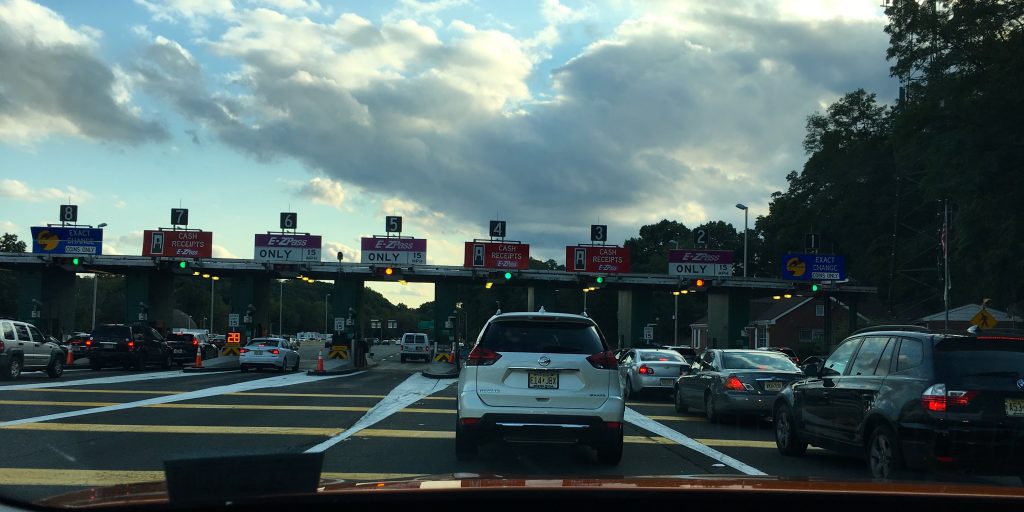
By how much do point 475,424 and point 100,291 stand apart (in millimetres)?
154104

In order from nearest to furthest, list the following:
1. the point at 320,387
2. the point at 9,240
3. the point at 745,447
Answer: the point at 745,447 → the point at 320,387 → the point at 9,240

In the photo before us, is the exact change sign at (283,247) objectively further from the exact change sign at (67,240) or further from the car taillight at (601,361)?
the car taillight at (601,361)

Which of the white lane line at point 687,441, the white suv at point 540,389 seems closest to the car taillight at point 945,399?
the white lane line at point 687,441

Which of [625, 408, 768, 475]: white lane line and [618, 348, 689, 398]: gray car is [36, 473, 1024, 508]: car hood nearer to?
[625, 408, 768, 475]: white lane line

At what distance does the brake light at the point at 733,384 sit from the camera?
51.8 ft


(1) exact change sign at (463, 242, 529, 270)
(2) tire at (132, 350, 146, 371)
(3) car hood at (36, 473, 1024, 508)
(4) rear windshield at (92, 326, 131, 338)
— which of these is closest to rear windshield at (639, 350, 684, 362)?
(3) car hood at (36, 473, 1024, 508)

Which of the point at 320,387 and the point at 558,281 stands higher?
the point at 558,281

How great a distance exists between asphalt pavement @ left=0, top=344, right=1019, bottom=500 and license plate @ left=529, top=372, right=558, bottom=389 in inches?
35.0

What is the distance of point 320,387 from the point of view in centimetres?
2438

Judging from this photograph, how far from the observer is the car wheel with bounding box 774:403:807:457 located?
11734 mm

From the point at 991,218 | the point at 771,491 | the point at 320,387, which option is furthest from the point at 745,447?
the point at 991,218

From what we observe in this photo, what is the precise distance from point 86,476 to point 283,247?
37.6m

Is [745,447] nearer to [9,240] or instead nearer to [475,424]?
[475,424]

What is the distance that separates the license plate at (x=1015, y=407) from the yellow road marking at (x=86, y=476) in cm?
536
